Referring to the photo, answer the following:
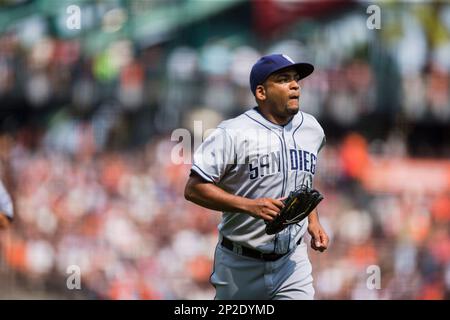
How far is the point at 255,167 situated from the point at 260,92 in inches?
15.1

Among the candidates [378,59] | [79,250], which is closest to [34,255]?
[79,250]

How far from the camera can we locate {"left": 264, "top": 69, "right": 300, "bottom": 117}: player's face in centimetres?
443

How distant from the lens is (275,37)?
458 inches

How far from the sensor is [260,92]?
14.8 feet

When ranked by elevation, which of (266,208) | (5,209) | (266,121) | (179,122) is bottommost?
(266,208)

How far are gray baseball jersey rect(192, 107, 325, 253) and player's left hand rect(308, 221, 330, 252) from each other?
51 millimetres

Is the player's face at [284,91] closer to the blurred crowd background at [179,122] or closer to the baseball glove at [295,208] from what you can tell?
the baseball glove at [295,208]

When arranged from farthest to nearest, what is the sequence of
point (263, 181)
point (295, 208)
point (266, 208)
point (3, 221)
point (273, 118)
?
point (3, 221) < point (273, 118) < point (263, 181) < point (295, 208) < point (266, 208)

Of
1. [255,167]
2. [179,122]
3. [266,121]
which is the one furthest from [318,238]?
[179,122]

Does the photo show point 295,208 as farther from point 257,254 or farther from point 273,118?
point 273,118

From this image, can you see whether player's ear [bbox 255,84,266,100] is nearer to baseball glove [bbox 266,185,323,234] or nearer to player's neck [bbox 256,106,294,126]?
player's neck [bbox 256,106,294,126]

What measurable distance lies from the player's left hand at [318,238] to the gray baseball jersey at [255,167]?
5 centimetres
